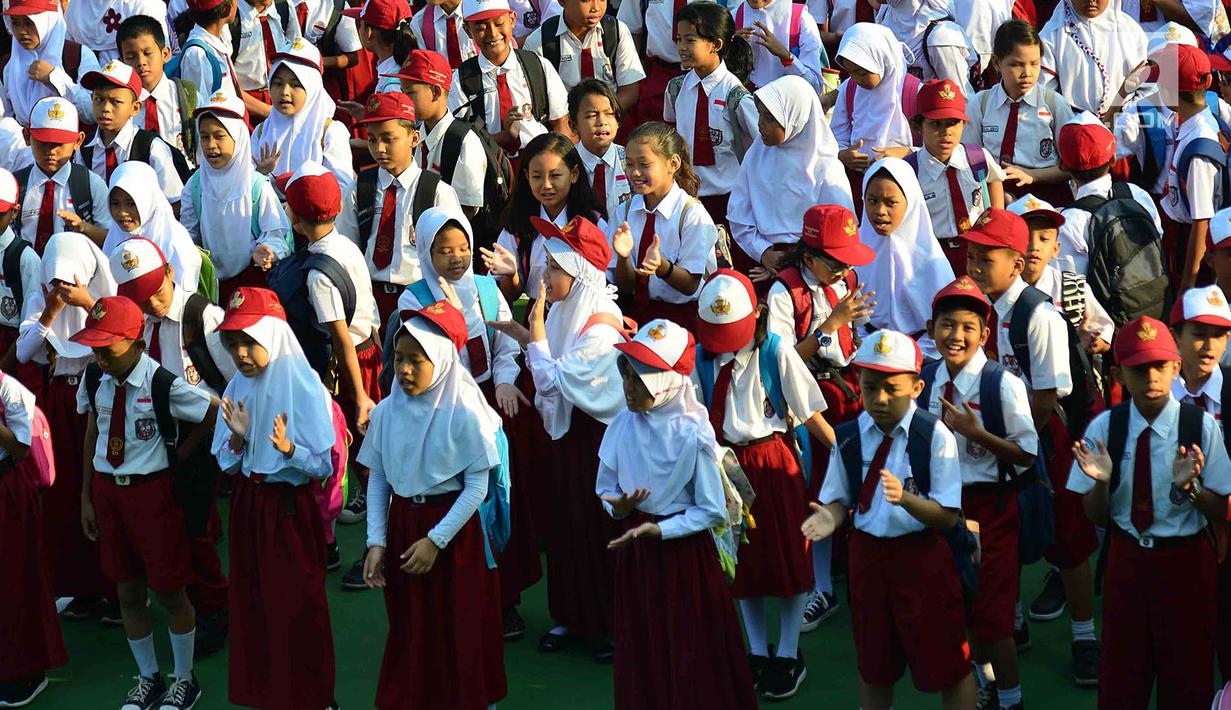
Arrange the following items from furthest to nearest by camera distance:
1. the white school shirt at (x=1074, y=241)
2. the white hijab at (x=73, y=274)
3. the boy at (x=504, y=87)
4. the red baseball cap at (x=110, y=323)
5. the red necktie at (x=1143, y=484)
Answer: the boy at (x=504, y=87), the white school shirt at (x=1074, y=241), the white hijab at (x=73, y=274), the red baseball cap at (x=110, y=323), the red necktie at (x=1143, y=484)

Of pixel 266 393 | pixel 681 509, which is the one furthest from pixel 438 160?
pixel 681 509

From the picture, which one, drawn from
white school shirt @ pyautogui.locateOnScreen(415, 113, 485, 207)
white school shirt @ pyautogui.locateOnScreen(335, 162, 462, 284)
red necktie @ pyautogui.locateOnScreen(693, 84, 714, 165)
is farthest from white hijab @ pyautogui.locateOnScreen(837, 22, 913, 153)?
white school shirt @ pyautogui.locateOnScreen(335, 162, 462, 284)

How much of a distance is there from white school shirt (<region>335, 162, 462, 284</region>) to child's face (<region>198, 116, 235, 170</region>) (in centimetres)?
69

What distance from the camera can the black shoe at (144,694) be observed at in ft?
22.4

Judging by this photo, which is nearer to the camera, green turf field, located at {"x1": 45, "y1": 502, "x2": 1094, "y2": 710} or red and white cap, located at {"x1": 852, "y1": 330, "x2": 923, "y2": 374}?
red and white cap, located at {"x1": 852, "y1": 330, "x2": 923, "y2": 374}

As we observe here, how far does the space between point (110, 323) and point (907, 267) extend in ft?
11.3

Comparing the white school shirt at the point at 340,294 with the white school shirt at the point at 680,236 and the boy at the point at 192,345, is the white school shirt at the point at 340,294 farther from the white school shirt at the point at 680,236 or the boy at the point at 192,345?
the white school shirt at the point at 680,236

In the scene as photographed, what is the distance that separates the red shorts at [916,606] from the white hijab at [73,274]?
12.3 feet

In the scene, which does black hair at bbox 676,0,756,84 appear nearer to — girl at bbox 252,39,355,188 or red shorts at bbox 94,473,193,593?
girl at bbox 252,39,355,188

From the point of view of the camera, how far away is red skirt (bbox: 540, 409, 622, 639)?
7.00 metres

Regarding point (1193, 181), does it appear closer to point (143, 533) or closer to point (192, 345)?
point (192, 345)

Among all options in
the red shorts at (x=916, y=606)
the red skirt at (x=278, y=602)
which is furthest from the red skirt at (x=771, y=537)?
the red skirt at (x=278, y=602)

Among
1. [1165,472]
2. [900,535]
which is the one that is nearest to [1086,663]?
[1165,472]

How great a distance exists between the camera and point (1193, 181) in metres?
8.25
